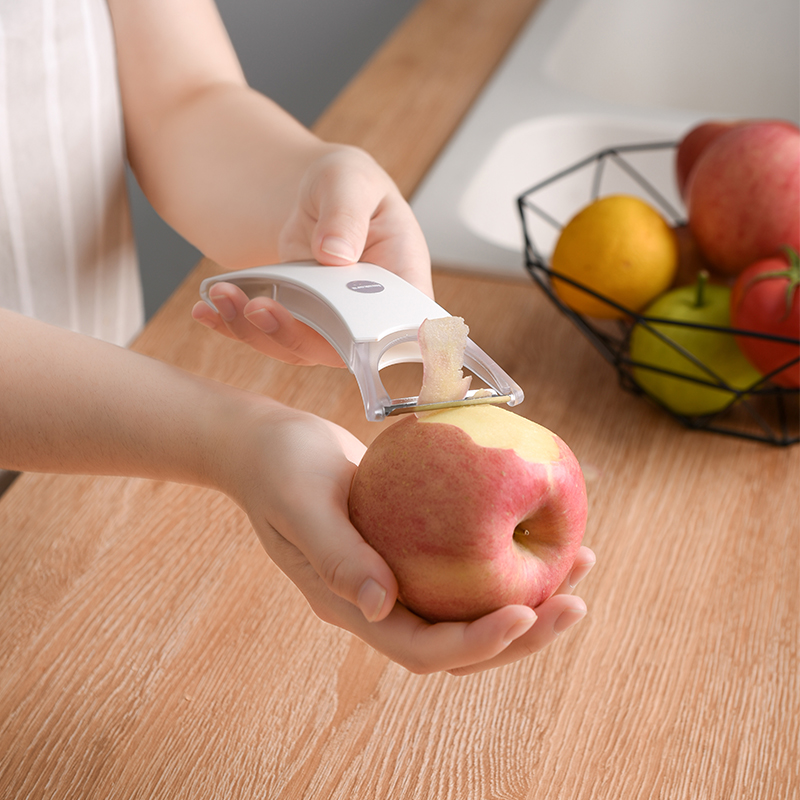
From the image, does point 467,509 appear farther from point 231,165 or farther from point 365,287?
point 231,165

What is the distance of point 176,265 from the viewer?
215 centimetres

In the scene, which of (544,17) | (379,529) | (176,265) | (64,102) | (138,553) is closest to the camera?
(379,529)

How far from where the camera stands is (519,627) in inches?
13.4

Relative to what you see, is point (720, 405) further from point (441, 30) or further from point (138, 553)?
point (441, 30)

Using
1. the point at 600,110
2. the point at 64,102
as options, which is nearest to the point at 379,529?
the point at 64,102

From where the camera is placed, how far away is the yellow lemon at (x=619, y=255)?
65cm

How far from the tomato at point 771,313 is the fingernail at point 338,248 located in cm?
30

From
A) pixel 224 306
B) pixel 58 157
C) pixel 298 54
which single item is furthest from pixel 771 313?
pixel 298 54

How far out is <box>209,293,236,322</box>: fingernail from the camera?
19.5 inches

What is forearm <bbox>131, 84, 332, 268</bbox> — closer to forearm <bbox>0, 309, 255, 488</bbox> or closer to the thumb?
the thumb

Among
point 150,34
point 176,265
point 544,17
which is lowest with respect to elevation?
point 176,265

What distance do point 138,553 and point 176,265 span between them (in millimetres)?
1718

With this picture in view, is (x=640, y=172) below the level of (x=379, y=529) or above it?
below

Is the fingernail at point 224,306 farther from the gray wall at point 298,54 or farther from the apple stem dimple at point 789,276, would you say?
the gray wall at point 298,54
